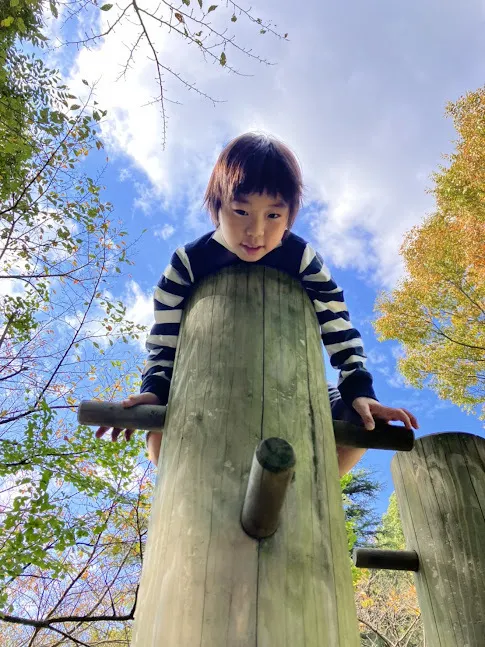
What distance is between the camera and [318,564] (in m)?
0.90

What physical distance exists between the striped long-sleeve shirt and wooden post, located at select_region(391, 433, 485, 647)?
3.07 feet

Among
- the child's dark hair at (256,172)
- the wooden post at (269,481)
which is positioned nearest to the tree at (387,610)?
the child's dark hair at (256,172)

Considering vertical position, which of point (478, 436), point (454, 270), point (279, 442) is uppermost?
point (454, 270)

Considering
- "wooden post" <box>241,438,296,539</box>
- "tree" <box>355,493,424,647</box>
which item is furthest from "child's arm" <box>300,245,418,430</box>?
"tree" <box>355,493,424,647</box>

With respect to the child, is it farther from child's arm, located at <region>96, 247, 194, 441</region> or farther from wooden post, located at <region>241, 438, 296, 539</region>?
wooden post, located at <region>241, 438, 296, 539</region>

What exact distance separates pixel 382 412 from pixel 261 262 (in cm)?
69

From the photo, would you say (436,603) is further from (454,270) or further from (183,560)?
(454,270)

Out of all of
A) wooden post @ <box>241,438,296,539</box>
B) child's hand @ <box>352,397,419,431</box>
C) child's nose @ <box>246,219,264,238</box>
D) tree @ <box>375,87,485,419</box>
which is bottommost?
wooden post @ <box>241,438,296,539</box>

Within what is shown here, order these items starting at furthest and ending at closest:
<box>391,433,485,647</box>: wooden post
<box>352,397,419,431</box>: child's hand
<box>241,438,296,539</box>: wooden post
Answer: <box>391,433,485,647</box>: wooden post
<box>352,397,419,431</box>: child's hand
<box>241,438,296,539</box>: wooden post

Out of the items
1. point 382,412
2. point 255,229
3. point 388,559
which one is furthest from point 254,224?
point 388,559

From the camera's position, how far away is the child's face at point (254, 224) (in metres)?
1.62

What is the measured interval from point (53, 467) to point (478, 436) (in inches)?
148

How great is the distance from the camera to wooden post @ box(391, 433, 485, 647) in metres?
2.03

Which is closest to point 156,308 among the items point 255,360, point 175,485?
point 255,360
